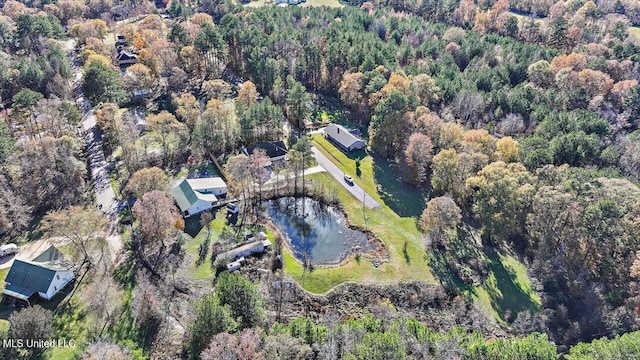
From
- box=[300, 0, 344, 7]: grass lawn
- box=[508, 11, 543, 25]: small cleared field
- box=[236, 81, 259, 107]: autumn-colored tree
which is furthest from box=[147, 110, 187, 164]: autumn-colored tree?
box=[300, 0, 344, 7]: grass lawn

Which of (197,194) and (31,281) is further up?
(31,281)

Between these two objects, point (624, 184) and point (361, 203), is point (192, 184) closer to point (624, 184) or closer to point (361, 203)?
point (361, 203)

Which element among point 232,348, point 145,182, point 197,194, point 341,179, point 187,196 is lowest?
point 341,179

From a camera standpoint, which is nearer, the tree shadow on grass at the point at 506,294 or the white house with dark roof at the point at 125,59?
the tree shadow on grass at the point at 506,294

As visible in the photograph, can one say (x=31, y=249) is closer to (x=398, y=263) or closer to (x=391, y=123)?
(x=398, y=263)

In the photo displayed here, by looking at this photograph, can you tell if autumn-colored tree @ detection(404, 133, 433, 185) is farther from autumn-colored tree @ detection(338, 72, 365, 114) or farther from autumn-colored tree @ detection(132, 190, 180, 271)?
autumn-colored tree @ detection(132, 190, 180, 271)

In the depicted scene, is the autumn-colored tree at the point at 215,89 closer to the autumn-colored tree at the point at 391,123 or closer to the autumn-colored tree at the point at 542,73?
the autumn-colored tree at the point at 391,123

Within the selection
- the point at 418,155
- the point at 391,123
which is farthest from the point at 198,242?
the point at 391,123

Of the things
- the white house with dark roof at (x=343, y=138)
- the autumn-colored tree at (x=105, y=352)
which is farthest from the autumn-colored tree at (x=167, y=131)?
the autumn-colored tree at (x=105, y=352)
